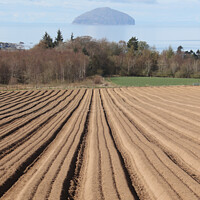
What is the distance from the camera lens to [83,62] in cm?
4100

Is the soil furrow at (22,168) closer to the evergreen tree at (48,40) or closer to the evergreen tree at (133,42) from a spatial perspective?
the evergreen tree at (48,40)

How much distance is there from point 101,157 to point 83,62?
35197mm

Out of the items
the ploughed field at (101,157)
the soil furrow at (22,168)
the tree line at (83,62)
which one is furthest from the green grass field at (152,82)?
the soil furrow at (22,168)

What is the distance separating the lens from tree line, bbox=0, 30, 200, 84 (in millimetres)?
36438

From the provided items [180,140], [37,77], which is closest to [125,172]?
[180,140]

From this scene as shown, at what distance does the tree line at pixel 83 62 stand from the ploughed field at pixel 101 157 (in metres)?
25.5

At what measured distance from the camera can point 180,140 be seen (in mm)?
8312

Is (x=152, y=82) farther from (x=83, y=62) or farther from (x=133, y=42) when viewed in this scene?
(x=133, y=42)

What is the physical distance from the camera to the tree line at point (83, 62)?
3644cm

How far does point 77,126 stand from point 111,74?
44.4 meters

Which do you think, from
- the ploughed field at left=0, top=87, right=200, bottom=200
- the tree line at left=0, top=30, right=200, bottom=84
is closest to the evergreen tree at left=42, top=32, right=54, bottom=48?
the tree line at left=0, top=30, right=200, bottom=84

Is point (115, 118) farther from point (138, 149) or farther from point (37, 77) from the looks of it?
point (37, 77)

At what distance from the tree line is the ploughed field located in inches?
1002

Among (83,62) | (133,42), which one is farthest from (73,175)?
(133,42)
